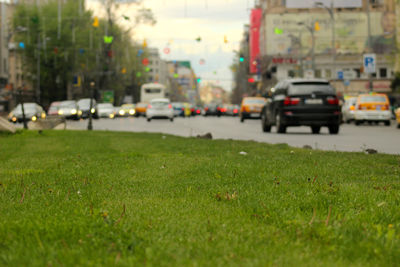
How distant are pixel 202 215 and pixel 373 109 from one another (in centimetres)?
3108

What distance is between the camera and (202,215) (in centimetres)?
457

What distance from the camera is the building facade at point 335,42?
90.2 metres

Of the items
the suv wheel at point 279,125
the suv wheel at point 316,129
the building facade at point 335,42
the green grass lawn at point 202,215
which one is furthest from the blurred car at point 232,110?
the green grass lawn at point 202,215

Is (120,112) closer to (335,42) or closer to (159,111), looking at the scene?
(159,111)

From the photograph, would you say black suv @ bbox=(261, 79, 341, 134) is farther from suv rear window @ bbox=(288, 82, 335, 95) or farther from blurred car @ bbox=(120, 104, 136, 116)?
blurred car @ bbox=(120, 104, 136, 116)

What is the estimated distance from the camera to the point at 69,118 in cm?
4638

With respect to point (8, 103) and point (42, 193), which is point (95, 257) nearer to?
point (42, 193)

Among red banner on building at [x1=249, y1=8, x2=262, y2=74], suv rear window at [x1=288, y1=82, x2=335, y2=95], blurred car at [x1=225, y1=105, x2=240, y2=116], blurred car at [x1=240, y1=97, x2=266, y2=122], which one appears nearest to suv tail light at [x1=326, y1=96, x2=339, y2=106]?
suv rear window at [x1=288, y1=82, x2=335, y2=95]

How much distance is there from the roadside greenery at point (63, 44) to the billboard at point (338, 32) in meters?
27.1

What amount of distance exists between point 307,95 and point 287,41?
255 feet

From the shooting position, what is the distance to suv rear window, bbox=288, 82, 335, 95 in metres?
21.0

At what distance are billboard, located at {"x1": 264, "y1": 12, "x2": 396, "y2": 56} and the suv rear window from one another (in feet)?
233

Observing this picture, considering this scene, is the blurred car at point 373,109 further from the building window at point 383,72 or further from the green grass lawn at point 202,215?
the building window at point 383,72

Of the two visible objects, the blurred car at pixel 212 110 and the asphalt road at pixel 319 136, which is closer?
the asphalt road at pixel 319 136
